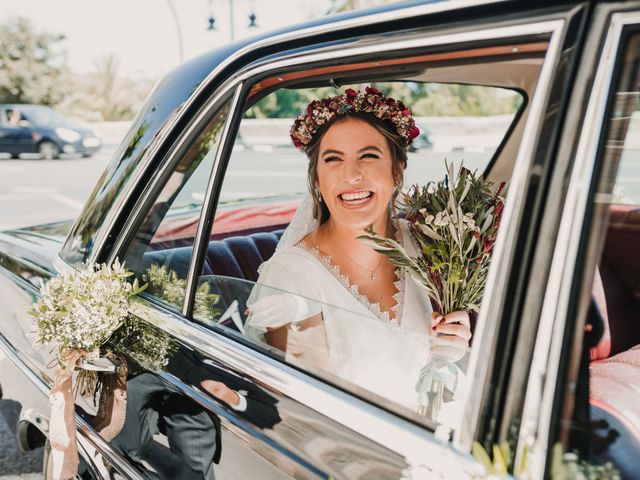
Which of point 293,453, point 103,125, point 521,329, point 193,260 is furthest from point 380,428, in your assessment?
point 103,125

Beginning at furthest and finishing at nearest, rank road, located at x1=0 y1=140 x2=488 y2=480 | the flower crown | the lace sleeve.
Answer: road, located at x1=0 y1=140 x2=488 y2=480 < the flower crown < the lace sleeve

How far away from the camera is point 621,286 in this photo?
2.06 metres

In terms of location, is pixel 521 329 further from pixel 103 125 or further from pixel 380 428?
pixel 103 125

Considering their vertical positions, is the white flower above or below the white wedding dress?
above

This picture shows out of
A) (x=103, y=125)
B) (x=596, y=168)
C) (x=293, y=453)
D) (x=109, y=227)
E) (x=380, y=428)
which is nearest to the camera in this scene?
(x=596, y=168)

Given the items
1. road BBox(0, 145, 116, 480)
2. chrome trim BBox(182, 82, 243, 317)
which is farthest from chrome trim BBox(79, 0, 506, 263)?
road BBox(0, 145, 116, 480)

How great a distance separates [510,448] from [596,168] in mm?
438

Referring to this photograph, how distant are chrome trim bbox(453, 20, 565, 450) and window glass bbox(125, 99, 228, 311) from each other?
84 cm

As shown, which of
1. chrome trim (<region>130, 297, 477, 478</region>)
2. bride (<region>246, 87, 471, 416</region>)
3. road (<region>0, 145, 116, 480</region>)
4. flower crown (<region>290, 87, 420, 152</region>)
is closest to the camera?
chrome trim (<region>130, 297, 477, 478</region>)

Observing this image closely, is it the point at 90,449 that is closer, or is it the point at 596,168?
the point at 596,168

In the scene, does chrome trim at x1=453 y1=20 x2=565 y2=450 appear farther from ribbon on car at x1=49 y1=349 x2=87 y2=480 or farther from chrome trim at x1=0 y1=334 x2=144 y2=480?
ribbon on car at x1=49 y1=349 x2=87 y2=480

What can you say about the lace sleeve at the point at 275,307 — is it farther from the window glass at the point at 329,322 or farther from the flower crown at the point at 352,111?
the flower crown at the point at 352,111

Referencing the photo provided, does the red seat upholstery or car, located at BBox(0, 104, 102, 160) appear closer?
the red seat upholstery

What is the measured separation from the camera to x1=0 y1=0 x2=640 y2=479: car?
36.1 inches
